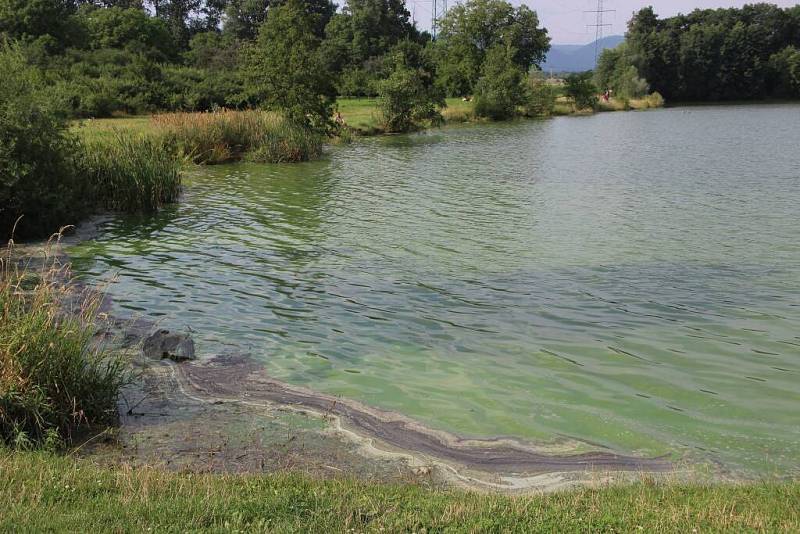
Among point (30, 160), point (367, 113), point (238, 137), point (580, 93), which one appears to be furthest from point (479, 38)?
point (30, 160)

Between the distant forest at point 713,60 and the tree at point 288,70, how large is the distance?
76.6 m

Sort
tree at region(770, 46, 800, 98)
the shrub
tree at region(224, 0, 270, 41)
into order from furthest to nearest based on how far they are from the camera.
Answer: tree at region(770, 46, 800, 98)
tree at region(224, 0, 270, 41)
the shrub

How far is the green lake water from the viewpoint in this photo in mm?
8258

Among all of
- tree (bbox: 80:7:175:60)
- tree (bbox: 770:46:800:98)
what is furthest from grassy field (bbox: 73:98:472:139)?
tree (bbox: 770:46:800:98)

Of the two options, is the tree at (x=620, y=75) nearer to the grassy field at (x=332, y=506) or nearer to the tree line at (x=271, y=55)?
the tree line at (x=271, y=55)

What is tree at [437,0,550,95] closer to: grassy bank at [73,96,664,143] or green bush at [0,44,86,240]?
grassy bank at [73,96,664,143]

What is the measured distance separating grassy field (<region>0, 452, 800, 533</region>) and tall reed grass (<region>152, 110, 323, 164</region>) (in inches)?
987

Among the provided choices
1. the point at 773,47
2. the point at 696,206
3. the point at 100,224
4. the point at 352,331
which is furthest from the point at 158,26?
the point at 773,47

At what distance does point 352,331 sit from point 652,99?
9141cm

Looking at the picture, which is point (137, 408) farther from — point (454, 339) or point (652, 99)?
point (652, 99)

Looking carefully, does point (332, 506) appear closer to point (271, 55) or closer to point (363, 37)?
point (271, 55)

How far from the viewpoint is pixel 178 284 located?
13.4 metres

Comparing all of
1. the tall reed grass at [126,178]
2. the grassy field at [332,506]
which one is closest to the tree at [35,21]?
the tall reed grass at [126,178]

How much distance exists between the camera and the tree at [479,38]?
78.4 m
